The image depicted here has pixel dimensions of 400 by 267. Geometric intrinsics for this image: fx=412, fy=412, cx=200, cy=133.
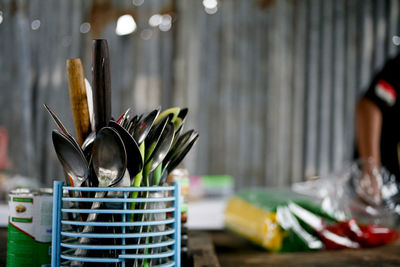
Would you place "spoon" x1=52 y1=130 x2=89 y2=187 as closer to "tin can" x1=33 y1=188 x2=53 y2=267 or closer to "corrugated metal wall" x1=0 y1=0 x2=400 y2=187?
"tin can" x1=33 y1=188 x2=53 y2=267

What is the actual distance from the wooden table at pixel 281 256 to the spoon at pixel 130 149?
0.24 metres

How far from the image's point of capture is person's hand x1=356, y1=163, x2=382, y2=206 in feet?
3.19

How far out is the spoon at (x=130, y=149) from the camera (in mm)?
417

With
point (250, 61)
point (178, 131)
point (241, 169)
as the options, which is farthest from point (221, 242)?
point (250, 61)

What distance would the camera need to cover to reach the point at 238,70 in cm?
240

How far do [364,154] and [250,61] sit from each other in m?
1.09

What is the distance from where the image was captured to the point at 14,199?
1.68ft

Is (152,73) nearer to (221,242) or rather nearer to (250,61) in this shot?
(250,61)

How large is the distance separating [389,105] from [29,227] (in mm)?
1393

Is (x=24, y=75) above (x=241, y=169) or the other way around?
above

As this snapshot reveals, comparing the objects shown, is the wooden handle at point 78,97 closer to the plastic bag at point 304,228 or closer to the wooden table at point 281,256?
the wooden table at point 281,256

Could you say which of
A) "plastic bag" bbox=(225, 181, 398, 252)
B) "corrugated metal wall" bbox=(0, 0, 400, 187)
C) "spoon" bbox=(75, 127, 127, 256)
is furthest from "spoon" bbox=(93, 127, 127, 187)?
"corrugated metal wall" bbox=(0, 0, 400, 187)

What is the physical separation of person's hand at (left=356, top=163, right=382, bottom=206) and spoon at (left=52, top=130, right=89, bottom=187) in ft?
2.47

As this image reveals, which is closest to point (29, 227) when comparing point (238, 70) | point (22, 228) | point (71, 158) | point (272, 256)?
point (22, 228)
